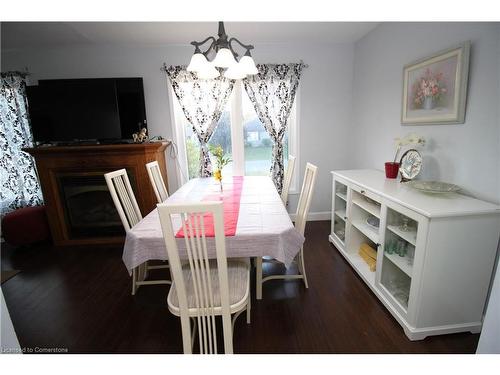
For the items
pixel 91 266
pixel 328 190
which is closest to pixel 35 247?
pixel 91 266

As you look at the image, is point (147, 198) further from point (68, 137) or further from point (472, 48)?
point (472, 48)

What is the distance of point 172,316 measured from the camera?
171 centimetres

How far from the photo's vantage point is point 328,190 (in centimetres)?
340

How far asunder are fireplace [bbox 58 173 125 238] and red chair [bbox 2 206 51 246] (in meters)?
0.31

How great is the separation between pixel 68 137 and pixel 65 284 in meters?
1.72

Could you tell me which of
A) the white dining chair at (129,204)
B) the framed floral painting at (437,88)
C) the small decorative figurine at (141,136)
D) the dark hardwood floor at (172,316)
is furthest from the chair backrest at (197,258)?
the small decorative figurine at (141,136)

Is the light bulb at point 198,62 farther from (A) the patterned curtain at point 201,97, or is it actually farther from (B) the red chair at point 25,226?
(B) the red chair at point 25,226

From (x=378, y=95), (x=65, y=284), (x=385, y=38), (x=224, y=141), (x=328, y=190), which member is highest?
(x=385, y=38)

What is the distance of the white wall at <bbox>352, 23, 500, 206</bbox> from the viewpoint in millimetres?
1406

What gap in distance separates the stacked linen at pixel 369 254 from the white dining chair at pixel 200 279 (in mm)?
1322

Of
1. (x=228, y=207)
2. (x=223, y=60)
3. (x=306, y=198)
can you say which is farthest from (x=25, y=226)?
(x=306, y=198)

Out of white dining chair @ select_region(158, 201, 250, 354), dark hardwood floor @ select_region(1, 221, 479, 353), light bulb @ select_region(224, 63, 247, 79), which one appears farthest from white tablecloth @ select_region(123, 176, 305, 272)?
light bulb @ select_region(224, 63, 247, 79)

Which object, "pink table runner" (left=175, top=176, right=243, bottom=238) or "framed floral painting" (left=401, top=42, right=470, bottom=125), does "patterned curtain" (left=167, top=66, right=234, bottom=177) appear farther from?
"framed floral painting" (left=401, top=42, right=470, bottom=125)

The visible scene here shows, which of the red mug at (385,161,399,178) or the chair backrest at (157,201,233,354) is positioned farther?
the red mug at (385,161,399,178)
